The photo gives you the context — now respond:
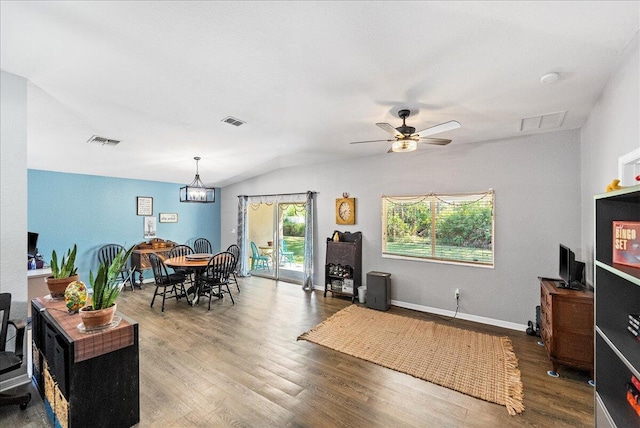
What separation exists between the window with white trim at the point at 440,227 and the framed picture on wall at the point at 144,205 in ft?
17.6

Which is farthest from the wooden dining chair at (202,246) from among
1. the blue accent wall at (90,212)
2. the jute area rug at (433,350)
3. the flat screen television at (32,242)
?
the jute area rug at (433,350)

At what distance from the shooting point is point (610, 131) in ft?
7.74

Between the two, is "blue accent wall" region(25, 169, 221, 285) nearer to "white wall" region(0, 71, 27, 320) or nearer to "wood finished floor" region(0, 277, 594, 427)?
"wood finished floor" region(0, 277, 594, 427)

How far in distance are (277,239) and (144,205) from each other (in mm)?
3160

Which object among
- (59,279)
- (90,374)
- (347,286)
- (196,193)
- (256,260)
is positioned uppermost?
(196,193)

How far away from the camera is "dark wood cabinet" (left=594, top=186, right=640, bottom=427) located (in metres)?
1.40

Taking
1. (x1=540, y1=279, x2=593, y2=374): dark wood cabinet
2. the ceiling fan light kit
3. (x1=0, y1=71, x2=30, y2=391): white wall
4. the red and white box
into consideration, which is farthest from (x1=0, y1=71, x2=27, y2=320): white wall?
(x1=540, y1=279, x2=593, y2=374): dark wood cabinet

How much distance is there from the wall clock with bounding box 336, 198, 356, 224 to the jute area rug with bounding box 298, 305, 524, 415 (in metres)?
1.82

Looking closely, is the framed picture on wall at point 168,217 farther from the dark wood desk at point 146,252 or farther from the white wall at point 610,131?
the white wall at point 610,131

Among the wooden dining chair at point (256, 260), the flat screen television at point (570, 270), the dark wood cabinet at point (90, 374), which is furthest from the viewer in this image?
the wooden dining chair at point (256, 260)

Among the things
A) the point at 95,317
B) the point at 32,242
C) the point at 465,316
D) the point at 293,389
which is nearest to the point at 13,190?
the point at 95,317

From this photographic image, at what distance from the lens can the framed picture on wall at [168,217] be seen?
21.9 feet

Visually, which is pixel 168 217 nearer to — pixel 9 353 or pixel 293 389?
pixel 9 353

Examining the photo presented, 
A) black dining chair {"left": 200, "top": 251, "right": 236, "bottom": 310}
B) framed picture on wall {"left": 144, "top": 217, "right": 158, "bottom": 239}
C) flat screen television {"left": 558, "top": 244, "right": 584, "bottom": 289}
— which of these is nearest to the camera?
flat screen television {"left": 558, "top": 244, "right": 584, "bottom": 289}
